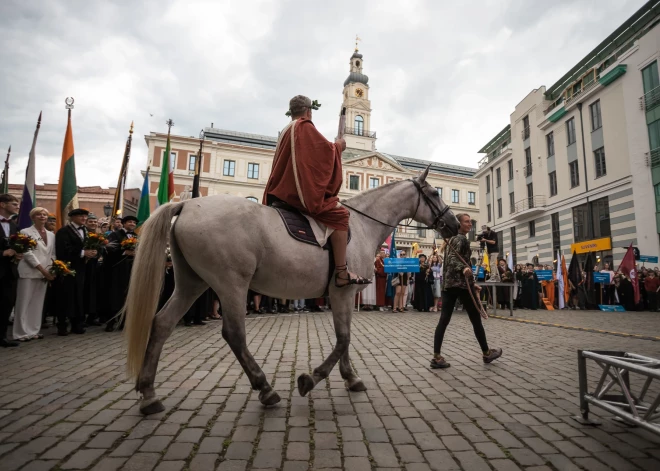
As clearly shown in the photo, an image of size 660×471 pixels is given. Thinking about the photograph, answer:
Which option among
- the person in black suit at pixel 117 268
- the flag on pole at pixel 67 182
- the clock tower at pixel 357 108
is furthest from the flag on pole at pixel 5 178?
the clock tower at pixel 357 108

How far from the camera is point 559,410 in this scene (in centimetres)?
349

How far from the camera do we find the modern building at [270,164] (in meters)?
55.3

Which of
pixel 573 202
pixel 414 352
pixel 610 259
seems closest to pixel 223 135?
pixel 573 202

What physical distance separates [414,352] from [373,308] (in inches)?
414

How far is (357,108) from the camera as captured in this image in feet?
244

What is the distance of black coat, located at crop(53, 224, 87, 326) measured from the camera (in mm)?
7762

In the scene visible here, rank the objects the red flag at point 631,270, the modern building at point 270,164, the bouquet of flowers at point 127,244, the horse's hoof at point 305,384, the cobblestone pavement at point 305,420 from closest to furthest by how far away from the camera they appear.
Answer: the cobblestone pavement at point 305,420 < the horse's hoof at point 305,384 < the bouquet of flowers at point 127,244 < the red flag at point 631,270 < the modern building at point 270,164

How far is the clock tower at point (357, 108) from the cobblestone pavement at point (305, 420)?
6547 centimetres

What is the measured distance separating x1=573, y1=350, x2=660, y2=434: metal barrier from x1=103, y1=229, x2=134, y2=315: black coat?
29.7 feet

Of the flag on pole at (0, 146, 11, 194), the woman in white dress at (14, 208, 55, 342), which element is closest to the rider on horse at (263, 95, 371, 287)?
the woman in white dress at (14, 208, 55, 342)

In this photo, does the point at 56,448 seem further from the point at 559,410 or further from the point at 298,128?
the point at 559,410

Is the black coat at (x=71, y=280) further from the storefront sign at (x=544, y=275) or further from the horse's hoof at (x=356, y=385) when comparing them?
the storefront sign at (x=544, y=275)

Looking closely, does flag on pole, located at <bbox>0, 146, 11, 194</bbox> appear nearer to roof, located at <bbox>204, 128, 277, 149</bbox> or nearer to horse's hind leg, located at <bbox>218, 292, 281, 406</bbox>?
horse's hind leg, located at <bbox>218, 292, 281, 406</bbox>

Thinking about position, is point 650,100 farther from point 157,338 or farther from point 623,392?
point 157,338
